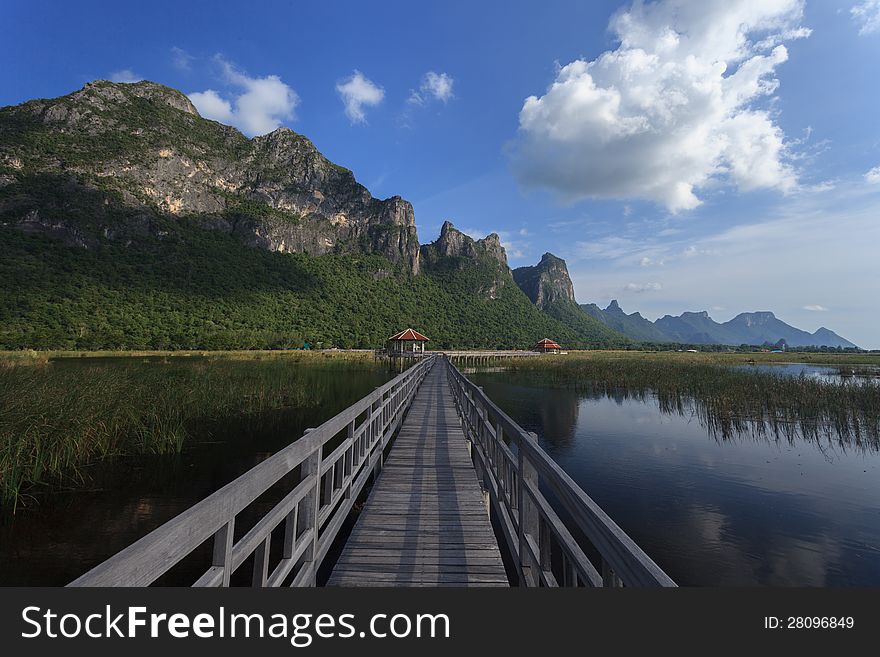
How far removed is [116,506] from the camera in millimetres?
7863

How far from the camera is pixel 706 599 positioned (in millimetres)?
1662

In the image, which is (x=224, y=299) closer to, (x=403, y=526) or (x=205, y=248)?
(x=205, y=248)

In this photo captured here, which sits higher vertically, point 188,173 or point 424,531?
point 188,173

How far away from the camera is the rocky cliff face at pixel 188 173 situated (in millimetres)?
92500

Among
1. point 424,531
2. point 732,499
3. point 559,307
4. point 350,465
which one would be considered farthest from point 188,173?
point 559,307

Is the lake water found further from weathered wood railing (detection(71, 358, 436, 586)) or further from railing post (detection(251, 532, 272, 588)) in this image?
railing post (detection(251, 532, 272, 588))

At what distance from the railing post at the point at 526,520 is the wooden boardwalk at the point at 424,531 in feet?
1.86

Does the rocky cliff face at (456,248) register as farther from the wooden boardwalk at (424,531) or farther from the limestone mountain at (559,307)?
the wooden boardwalk at (424,531)

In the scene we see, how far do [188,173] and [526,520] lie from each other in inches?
5633

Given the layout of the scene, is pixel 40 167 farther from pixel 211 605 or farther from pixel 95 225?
pixel 211 605

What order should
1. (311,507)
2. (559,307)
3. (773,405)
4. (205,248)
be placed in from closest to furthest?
(311,507), (773,405), (205,248), (559,307)

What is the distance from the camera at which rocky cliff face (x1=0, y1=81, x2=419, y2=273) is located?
92500 mm

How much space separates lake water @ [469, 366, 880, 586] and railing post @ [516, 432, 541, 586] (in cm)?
452

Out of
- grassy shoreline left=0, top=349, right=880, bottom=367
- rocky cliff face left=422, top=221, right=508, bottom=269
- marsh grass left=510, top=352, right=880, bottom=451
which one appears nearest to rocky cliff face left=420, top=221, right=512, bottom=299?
rocky cliff face left=422, top=221, right=508, bottom=269
